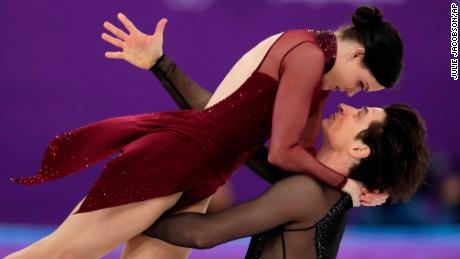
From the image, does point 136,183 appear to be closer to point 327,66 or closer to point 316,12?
point 327,66

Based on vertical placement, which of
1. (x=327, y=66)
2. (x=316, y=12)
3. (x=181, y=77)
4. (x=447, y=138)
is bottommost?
(x=447, y=138)

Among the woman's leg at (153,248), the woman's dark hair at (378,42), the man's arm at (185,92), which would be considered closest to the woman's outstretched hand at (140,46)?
the man's arm at (185,92)

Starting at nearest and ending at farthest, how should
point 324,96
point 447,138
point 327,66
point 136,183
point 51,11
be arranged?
point 136,183 → point 327,66 → point 324,96 → point 51,11 → point 447,138

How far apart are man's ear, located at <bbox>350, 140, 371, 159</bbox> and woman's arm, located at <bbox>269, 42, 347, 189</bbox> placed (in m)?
0.15

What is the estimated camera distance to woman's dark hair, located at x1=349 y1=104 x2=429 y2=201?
9.19 feet

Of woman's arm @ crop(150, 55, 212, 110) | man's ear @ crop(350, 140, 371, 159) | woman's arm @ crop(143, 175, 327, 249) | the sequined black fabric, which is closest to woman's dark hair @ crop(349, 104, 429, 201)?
man's ear @ crop(350, 140, 371, 159)

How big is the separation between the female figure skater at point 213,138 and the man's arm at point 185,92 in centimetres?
17

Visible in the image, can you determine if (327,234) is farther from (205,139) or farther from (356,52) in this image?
(356,52)

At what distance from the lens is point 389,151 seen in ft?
9.17

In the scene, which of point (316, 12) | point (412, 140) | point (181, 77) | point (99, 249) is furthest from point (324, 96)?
point (316, 12)

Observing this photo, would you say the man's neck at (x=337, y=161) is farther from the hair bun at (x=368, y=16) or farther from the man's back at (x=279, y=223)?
the hair bun at (x=368, y=16)

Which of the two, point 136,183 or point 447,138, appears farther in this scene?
point 447,138

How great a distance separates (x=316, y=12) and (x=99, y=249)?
396 centimetres

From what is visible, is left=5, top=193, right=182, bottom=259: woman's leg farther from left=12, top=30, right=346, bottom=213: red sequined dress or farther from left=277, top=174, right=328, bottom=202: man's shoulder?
left=277, top=174, right=328, bottom=202: man's shoulder
